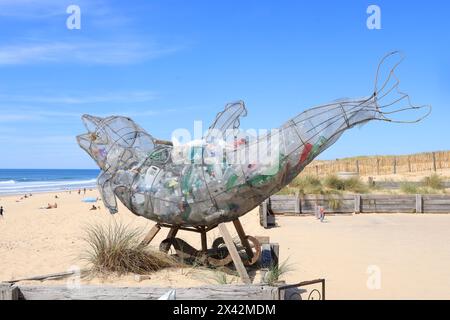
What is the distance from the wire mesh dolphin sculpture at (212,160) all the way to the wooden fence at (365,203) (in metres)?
9.34

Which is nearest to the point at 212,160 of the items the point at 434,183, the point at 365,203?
the point at 365,203

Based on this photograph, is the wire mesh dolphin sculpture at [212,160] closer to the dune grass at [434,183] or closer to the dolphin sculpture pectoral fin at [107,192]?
the dolphin sculpture pectoral fin at [107,192]

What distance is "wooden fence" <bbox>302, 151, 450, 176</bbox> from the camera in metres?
38.8

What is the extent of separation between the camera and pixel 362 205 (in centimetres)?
1769

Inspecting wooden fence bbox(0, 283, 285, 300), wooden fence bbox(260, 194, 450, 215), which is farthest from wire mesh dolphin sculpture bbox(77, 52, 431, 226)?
wooden fence bbox(260, 194, 450, 215)

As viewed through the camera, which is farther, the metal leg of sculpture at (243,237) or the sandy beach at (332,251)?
the metal leg of sculpture at (243,237)

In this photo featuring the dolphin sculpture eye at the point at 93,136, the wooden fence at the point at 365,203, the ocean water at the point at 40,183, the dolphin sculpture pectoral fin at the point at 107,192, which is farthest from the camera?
the ocean water at the point at 40,183

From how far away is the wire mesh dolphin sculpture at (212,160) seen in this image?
6523 millimetres

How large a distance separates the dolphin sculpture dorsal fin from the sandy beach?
2.21m

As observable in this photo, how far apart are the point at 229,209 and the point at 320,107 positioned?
1908 mm

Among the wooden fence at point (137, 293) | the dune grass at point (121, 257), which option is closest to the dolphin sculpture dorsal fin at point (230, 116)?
the dune grass at point (121, 257)

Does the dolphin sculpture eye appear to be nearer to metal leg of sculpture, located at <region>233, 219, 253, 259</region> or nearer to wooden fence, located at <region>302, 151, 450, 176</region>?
metal leg of sculpture, located at <region>233, 219, 253, 259</region>
